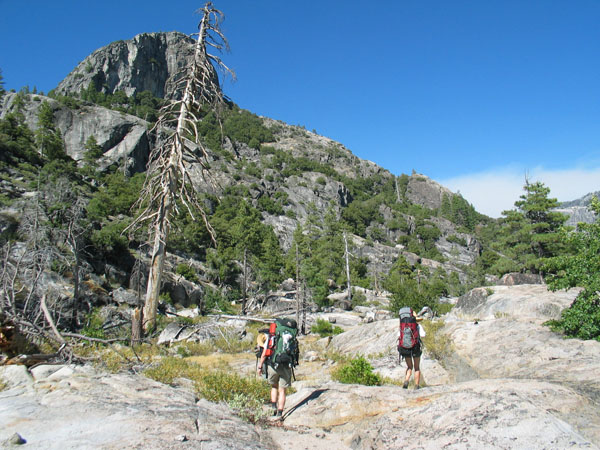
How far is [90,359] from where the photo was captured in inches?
235

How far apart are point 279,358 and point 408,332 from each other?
3.08 metres

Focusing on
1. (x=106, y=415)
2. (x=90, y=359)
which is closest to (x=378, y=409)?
(x=106, y=415)

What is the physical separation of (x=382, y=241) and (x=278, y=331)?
96.3m

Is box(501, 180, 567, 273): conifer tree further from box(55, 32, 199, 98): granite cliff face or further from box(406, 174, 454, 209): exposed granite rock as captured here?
box(406, 174, 454, 209): exposed granite rock

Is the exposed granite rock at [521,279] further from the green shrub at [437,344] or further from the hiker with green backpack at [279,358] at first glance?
the hiker with green backpack at [279,358]

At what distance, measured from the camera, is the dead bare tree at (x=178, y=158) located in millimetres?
7191

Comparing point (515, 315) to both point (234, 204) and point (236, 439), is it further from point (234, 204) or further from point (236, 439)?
point (234, 204)

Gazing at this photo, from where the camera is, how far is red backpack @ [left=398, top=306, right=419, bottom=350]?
7.17 metres

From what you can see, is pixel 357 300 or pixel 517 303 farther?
pixel 357 300

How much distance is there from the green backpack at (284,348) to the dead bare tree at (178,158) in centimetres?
259

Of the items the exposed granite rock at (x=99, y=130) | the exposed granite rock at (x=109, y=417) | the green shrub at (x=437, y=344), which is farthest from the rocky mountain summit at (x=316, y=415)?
the exposed granite rock at (x=99, y=130)

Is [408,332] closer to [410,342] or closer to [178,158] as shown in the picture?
[410,342]

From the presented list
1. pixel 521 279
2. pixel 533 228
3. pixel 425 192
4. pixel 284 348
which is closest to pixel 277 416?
pixel 284 348

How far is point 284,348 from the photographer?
18.2ft
